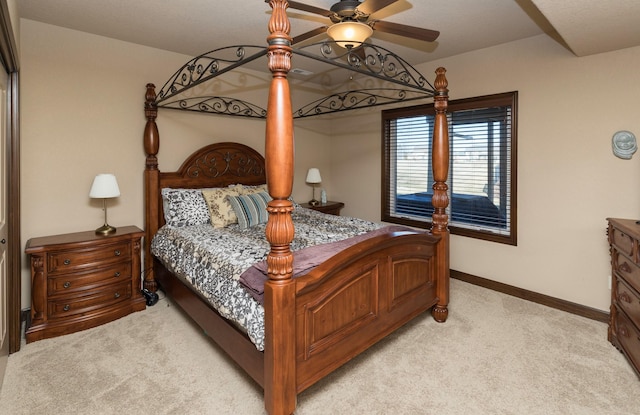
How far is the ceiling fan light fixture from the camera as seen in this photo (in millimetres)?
2213

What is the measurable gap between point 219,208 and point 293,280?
196cm

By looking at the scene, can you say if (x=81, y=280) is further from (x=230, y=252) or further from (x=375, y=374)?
(x=375, y=374)

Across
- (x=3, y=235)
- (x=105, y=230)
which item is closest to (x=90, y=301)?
(x=105, y=230)

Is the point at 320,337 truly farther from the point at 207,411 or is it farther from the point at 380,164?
the point at 380,164

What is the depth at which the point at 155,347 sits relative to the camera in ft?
8.40

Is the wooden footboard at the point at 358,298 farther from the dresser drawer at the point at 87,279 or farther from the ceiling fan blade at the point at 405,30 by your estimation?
the dresser drawer at the point at 87,279

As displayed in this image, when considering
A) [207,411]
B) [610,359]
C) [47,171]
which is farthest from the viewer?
[47,171]

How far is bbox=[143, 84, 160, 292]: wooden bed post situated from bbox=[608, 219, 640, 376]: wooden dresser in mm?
3892

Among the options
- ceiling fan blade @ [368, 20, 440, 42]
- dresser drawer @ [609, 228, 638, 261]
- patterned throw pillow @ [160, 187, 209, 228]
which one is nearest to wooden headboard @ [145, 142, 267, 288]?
patterned throw pillow @ [160, 187, 209, 228]

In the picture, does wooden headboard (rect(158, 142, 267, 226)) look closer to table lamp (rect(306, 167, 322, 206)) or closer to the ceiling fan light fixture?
table lamp (rect(306, 167, 322, 206))

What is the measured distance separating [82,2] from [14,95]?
0.86 meters

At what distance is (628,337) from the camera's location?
231 centimetres

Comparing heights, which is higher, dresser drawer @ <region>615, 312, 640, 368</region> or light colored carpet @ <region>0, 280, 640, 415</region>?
dresser drawer @ <region>615, 312, 640, 368</region>

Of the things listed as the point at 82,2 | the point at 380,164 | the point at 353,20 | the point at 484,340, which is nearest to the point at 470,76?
the point at 380,164
